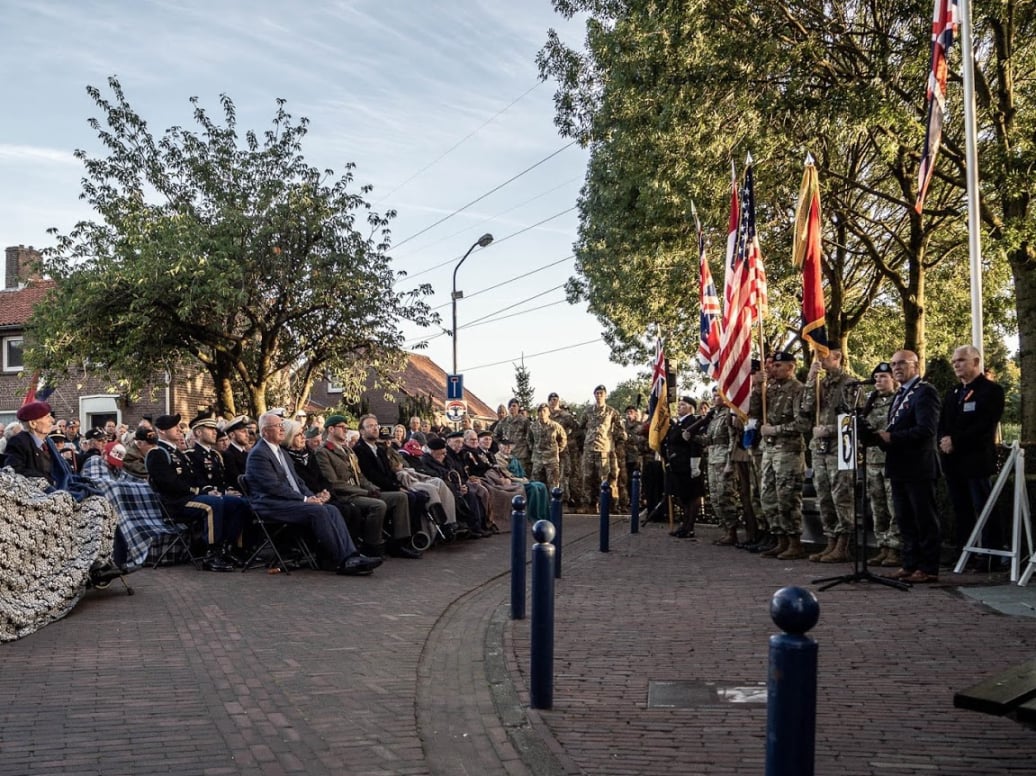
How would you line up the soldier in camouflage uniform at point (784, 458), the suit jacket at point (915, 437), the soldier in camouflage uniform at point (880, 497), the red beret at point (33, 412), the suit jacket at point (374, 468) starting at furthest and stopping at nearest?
the suit jacket at point (374, 468) < the soldier in camouflage uniform at point (784, 458) < the soldier in camouflage uniform at point (880, 497) < the suit jacket at point (915, 437) < the red beret at point (33, 412)

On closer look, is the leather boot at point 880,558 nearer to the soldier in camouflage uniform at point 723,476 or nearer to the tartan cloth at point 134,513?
the soldier in camouflage uniform at point 723,476

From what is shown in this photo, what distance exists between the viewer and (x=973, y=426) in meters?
9.88

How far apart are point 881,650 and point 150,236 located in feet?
76.7

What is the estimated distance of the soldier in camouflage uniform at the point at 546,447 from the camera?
20.5 meters

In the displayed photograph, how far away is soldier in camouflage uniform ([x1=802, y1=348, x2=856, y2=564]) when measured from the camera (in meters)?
10.9

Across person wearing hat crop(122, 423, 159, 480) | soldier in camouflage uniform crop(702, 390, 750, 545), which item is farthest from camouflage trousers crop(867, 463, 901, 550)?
person wearing hat crop(122, 423, 159, 480)

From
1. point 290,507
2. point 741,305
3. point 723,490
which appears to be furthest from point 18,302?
point 741,305

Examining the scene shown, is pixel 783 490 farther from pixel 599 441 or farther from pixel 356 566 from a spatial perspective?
pixel 599 441

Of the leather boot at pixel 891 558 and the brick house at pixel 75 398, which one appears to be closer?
the leather boot at pixel 891 558

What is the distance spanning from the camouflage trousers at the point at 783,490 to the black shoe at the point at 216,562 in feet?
21.2

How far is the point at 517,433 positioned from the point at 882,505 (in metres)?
11.4

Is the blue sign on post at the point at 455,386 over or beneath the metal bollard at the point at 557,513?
over

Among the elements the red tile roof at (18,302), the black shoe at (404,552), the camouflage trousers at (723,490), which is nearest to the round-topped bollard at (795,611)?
the black shoe at (404,552)

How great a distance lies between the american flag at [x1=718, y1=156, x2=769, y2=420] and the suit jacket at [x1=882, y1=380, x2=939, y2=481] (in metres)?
2.55
